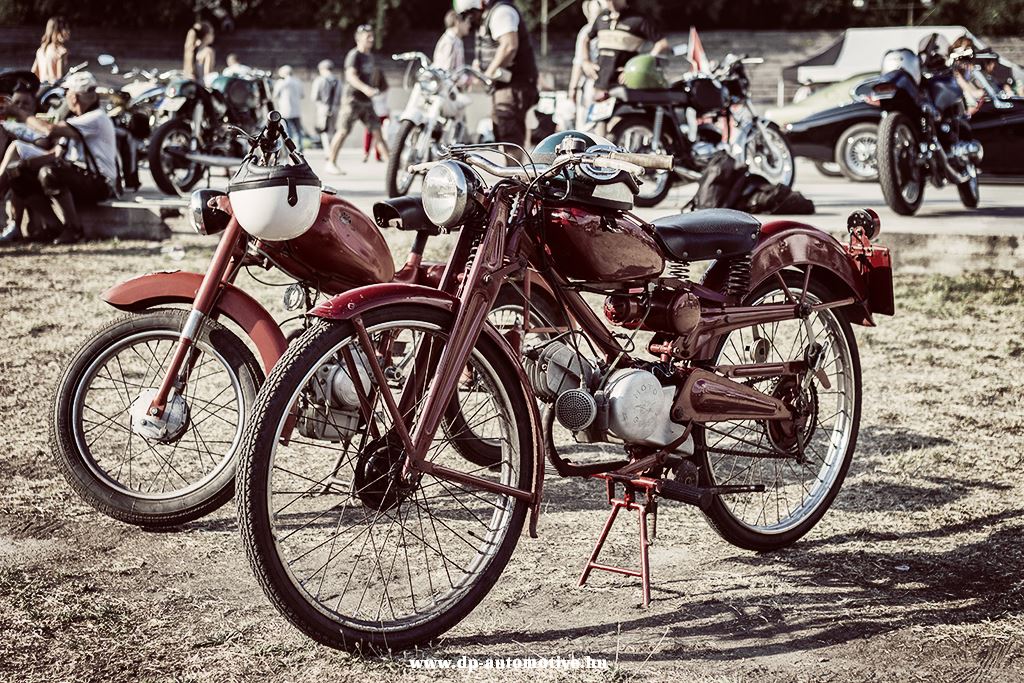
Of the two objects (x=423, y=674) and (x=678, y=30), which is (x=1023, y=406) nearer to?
(x=423, y=674)

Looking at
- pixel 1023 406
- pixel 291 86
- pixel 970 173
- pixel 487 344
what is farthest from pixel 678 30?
pixel 487 344

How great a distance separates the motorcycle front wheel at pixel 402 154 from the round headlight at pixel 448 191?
24.6ft

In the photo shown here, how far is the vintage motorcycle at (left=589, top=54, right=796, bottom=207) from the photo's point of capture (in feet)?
35.4

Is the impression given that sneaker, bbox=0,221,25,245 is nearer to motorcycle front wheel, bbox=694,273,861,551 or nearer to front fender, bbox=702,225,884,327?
motorcycle front wheel, bbox=694,273,861,551

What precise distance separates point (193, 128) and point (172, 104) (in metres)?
0.38

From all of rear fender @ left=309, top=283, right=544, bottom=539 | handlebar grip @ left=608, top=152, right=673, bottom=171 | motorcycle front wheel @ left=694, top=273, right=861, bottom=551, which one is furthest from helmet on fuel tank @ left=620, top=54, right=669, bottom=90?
rear fender @ left=309, top=283, right=544, bottom=539

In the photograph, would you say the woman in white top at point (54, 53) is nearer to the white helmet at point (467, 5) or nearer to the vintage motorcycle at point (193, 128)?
the vintage motorcycle at point (193, 128)

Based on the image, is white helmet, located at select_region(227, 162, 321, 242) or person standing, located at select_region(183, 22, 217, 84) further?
person standing, located at select_region(183, 22, 217, 84)

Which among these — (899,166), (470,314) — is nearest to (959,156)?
(899,166)

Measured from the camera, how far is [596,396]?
3508 mm

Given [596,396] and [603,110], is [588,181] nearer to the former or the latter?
[596,396]

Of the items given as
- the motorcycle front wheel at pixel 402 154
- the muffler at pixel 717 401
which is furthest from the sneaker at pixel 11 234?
the muffler at pixel 717 401

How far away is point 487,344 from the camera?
10.7 feet

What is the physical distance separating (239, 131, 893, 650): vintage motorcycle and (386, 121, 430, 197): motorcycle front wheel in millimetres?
6542
